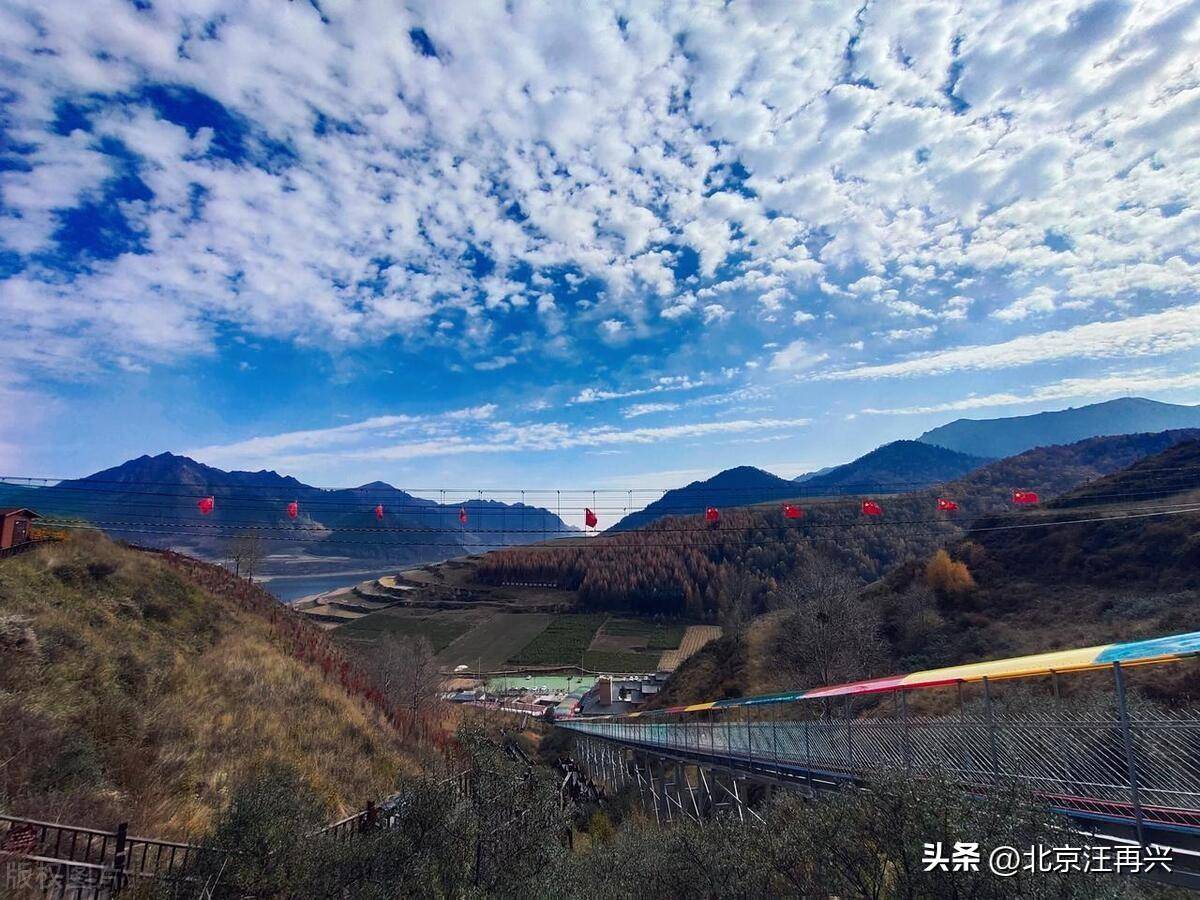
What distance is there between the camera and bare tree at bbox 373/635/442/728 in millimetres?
38094

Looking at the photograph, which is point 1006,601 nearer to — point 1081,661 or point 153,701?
point 1081,661

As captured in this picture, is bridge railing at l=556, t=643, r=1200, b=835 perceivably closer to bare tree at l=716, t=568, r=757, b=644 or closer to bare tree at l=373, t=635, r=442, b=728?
bare tree at l=373, t=635, r=442, b=728

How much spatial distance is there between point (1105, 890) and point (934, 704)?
20.8 metres

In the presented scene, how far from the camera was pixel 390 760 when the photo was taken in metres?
21.5

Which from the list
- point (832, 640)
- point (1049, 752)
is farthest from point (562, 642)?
point (1049, 752)

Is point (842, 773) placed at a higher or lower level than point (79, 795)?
lower

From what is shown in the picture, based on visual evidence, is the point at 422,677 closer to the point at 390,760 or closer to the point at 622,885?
the point at 390,760

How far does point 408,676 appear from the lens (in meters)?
41.5

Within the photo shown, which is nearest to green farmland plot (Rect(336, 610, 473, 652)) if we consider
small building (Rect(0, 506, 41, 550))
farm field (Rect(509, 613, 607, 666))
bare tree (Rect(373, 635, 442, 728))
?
farm field (Rect(509, 613, 607, 666))

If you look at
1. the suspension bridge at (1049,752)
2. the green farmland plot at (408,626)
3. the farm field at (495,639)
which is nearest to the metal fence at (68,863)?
the suspension bridge at (1049,752)

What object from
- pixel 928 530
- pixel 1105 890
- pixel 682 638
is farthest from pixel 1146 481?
pixel 1105 890

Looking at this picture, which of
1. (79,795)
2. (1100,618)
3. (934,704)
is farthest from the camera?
(1100,618)

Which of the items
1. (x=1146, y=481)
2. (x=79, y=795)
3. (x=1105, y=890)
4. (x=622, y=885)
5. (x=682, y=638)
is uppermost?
(x=1146, y=481)

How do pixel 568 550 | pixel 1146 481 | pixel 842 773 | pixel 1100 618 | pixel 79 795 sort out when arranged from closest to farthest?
pixel 79 795 < pixel 842 773 < pixel 1100 618 < pixel 1146 481 < pixel 568 550
